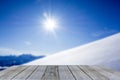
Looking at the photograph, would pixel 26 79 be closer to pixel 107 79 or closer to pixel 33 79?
pixel 33 79

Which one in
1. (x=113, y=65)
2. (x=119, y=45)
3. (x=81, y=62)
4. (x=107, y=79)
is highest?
(x=119, y=45)

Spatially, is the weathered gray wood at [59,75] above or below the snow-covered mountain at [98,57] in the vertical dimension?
below

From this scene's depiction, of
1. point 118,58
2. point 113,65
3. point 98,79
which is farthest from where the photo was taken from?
point 118,58

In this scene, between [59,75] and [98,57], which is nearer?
[59,75]

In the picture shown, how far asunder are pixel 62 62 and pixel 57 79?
2991 millimetres

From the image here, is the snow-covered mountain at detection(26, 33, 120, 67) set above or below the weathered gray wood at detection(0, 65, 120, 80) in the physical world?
above

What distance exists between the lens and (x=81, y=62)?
12.4ft

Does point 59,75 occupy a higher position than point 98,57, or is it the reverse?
point 98,57

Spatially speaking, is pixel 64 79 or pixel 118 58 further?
pixel 118 58

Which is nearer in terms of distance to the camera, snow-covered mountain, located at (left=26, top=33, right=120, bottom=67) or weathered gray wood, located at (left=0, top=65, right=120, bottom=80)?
weathered gray wood, located at (left=0, top=65, right=120, bottom=80)

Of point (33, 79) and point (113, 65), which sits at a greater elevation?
point (113, 65)

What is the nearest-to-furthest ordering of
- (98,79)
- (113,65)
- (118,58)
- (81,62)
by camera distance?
(98,79) < (113,65) < (118,58) < (81,62)

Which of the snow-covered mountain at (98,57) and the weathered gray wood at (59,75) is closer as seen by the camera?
the weathered gray wood at (59,75)

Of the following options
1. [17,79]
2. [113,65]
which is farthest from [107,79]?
[113,65]
